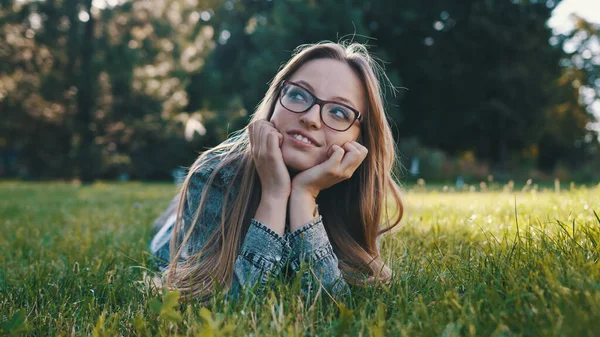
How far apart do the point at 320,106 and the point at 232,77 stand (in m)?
26.2

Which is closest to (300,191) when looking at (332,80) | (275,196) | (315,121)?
(275,196)

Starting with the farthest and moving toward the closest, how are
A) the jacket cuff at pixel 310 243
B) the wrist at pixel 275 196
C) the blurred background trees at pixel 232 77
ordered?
the blurred background trees at pixel 232 77 → the wrist at pixel 275 196 → the jacket cuff at pixel 310 243

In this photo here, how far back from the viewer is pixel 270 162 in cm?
216

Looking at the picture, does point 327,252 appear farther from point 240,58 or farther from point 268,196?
point 240,58

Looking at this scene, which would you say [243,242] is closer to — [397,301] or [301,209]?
[301,209]

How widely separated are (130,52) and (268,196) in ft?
62.9

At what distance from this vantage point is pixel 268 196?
218 cm

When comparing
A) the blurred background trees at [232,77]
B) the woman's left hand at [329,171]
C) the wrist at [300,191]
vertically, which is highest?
the blurred background trees at [232,77]

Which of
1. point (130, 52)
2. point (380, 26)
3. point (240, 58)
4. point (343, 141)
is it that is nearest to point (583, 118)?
point (380, 26)

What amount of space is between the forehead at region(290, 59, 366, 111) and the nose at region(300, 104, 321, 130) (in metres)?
0.09

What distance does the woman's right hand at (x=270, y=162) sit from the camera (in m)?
2.16

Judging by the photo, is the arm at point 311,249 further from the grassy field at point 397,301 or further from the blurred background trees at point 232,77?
the blurred background trees at point 232,77

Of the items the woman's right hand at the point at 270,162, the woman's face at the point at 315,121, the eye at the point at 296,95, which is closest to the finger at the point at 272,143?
the woman's right hand at the point at 270,162

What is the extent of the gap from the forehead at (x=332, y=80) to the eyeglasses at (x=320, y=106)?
42 mm
